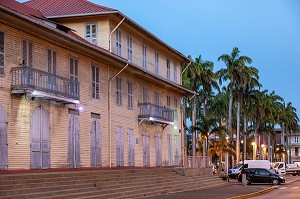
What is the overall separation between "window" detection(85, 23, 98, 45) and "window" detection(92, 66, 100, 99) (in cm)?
307

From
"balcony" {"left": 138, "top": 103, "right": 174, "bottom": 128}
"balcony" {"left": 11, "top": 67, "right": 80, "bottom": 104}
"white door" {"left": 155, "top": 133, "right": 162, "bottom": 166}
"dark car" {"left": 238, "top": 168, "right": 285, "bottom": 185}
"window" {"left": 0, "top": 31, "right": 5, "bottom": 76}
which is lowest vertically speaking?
"dark car" {"left": 238, "top": 168, "right": 285, "bottom": 185}

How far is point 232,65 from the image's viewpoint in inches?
2992

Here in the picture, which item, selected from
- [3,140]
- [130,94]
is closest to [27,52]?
[3,140]

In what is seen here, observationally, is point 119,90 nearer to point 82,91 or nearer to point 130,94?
point 130,94

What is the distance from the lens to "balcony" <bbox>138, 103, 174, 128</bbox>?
3744cm

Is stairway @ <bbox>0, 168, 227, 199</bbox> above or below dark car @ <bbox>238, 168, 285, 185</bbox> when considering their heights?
above

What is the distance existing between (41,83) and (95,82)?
22.0 ft

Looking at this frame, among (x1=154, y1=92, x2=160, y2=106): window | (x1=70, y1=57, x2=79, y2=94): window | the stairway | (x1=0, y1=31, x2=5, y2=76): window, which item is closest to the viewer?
the stairway

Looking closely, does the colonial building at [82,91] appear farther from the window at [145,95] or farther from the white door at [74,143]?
the window at [145,95]

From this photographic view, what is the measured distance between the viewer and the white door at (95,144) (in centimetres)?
3043

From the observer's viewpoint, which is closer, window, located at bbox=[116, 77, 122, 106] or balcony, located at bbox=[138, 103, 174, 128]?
window, located at bbox=[116, 77, 122, 106]

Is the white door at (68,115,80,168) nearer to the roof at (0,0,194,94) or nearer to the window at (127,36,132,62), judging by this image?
the roof at (0,0,194,94)

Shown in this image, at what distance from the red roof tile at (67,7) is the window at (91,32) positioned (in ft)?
2.94

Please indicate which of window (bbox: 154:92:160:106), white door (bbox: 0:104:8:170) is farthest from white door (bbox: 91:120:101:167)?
window (bbox: 154:92:160:106)
